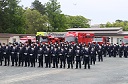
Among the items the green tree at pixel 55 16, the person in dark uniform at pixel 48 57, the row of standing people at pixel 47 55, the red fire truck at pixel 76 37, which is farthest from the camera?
the green tree at pixel 55 16

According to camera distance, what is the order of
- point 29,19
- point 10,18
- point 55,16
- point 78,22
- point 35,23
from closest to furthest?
point 10,18
point 55,16
point 35,23
point 29,19
point 78,22

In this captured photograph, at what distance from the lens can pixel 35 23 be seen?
243 feet

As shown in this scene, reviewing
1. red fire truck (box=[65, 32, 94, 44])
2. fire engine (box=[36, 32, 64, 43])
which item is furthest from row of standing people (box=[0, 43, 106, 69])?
fire engine (box=[36, 32, 64, 43])

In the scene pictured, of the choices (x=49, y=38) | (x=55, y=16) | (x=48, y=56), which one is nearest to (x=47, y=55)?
(x=48, y=56)

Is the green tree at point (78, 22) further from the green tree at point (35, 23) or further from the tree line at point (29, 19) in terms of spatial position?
the tree line at point (29, 19)

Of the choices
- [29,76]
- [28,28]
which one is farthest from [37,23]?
[29,76]

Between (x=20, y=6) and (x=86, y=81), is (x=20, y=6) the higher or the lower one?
the higher one

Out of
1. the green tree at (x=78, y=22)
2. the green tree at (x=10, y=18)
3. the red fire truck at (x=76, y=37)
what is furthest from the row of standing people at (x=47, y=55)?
the green tree at (x=78, y=22)

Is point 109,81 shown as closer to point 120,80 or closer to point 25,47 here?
point 120,80

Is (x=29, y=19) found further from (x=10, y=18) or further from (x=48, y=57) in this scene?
(x=48, y=57)

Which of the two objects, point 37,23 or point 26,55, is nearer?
point 26,55

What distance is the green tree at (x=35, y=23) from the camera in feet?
237

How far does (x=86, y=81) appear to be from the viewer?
1453 cm

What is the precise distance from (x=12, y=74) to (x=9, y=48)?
4.20 metres
